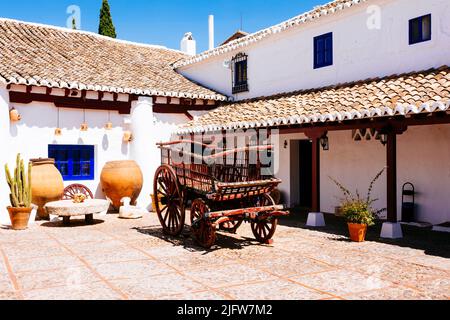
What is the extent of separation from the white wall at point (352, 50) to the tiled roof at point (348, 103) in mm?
428

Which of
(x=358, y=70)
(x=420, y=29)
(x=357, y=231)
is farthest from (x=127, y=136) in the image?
(x=420, y=29)

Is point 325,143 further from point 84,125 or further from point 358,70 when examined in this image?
point 84,125

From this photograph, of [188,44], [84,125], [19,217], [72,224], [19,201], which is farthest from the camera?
[188,44]

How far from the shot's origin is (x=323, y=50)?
1264 cm

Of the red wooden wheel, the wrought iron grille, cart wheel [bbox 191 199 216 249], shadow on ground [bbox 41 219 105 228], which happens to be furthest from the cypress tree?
cart wheel [bbox 191 199 216 249]

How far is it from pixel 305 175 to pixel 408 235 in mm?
5037

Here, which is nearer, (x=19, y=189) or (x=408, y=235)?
(x=408, y=235)

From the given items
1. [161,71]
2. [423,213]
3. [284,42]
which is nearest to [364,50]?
[284,42]

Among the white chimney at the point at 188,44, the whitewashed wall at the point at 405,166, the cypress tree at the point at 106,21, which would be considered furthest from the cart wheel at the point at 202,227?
the cypress tree at the point at 106,21

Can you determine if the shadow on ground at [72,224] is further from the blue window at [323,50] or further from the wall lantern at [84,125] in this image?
the blue window at [323,50]

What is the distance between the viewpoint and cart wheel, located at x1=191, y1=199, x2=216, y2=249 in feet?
24.1

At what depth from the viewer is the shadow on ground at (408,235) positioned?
7.59 m

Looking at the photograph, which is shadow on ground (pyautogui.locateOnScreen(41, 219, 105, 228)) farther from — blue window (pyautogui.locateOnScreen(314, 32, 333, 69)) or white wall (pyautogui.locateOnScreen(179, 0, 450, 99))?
blue window (pyautogui.locateOnScreen(314, 32, 333, 69))

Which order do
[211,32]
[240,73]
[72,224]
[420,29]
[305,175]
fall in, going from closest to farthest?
[420,29]
[72,224]
[305,175]
[240,73]
[211,32]
